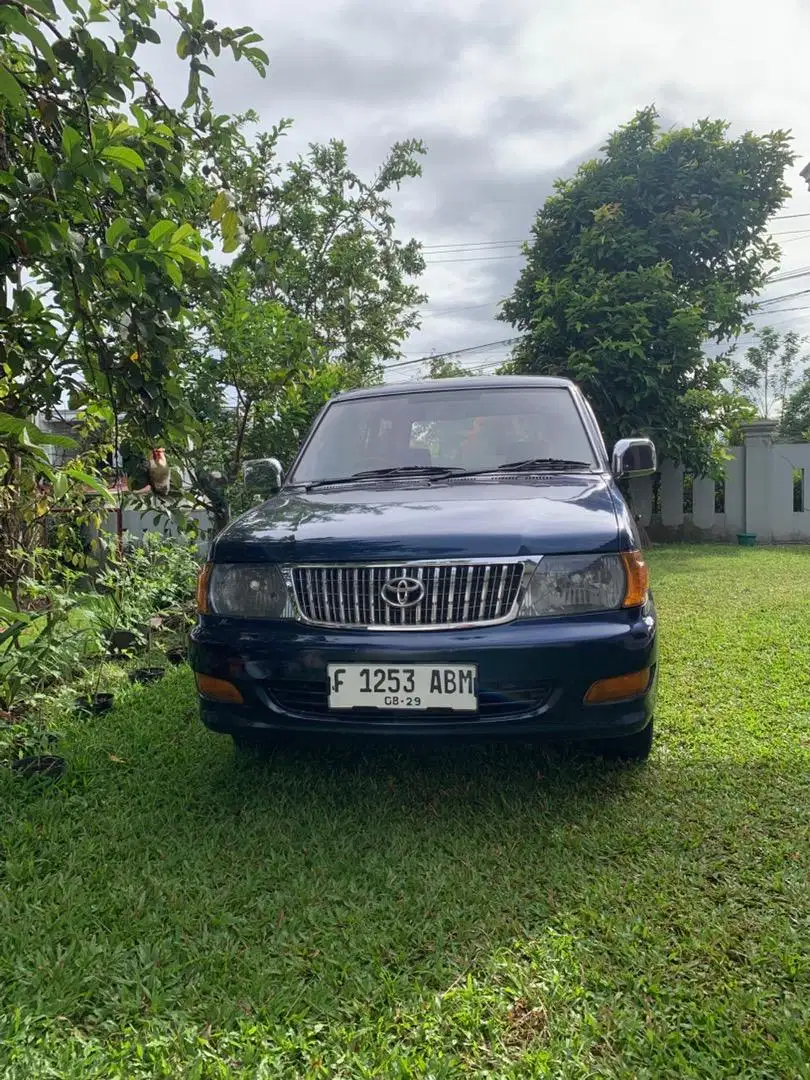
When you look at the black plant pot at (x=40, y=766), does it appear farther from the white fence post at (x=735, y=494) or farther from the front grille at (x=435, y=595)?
the white fence post at (x=735, y=494)

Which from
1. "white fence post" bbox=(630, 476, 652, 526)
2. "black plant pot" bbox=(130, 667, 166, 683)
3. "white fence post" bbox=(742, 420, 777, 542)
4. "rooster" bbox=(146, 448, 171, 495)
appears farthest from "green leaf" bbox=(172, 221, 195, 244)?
"white fence post" bbox=(742, 420, 777, 542)

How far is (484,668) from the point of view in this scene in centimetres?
213

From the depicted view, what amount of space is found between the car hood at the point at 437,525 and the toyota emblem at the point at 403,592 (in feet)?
0.24

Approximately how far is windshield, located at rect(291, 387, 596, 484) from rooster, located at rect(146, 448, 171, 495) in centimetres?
69

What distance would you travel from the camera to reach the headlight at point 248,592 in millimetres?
2342

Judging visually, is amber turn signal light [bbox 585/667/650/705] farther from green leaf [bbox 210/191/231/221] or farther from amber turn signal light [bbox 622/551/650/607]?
green leaf [bbox 210/191/231/221]

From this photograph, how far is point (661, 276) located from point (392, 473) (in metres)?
8.89

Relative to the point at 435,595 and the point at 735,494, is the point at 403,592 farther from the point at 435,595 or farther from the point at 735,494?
the point at 735,494

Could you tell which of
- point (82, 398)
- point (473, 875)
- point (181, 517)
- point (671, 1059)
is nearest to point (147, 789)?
point (181, 517)

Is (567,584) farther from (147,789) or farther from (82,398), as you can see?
(82,398)

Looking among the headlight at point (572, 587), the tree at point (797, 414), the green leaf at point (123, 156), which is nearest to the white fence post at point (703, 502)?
the headlight at point (572, 587)

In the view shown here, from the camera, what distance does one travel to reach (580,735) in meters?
2.21

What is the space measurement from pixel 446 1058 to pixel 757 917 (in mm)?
901

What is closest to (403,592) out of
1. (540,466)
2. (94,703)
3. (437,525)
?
(437,525)
